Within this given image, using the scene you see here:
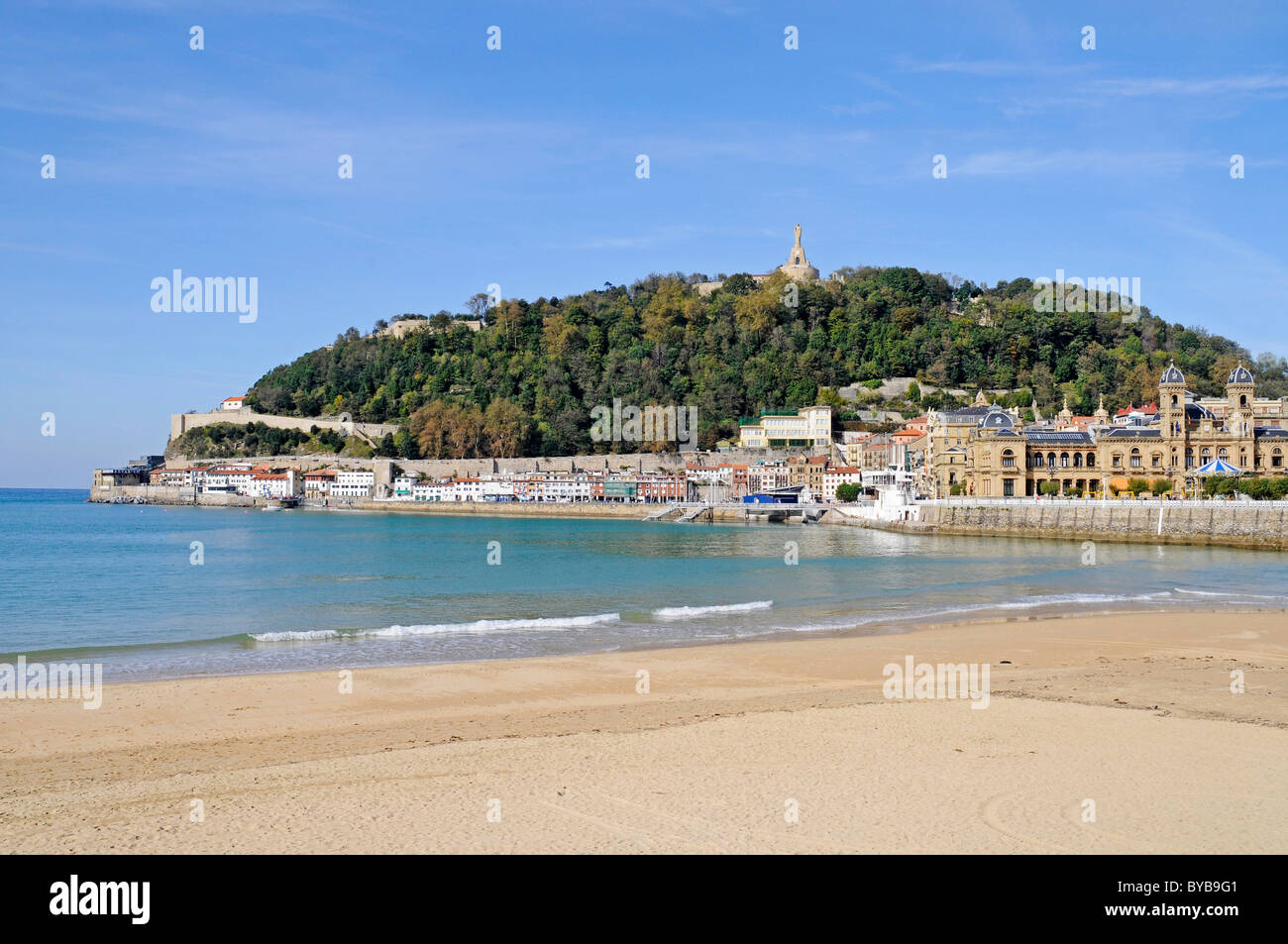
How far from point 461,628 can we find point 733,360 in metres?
92.8

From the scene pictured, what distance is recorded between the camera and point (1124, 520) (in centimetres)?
4741

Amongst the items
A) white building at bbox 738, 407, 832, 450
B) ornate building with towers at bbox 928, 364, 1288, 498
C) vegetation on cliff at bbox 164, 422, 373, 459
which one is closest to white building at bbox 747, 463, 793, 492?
white building at bbox 738, 407, 832, 450

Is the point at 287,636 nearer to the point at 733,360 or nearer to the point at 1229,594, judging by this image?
the point at 1229,594

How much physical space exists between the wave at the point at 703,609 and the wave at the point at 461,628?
1087mm

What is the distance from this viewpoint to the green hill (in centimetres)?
10144

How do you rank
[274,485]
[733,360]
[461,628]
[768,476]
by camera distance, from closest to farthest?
[461,628], [768,476], [274,485], [733,360]

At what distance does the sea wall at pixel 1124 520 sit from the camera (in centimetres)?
4306

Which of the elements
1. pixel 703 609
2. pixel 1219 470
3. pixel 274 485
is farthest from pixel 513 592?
pixel 274 485

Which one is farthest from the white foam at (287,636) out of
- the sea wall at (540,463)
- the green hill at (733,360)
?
the green hill at (733,360)

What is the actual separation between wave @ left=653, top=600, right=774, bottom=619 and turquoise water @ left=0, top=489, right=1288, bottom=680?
0.21ft

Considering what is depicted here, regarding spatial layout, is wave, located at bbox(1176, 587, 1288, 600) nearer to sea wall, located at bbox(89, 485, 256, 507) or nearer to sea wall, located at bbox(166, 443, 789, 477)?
sea wall, located at bbox(166, 443, 789, 477)
